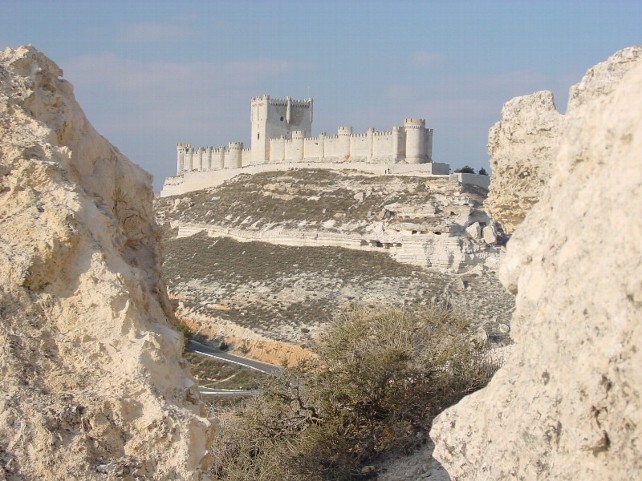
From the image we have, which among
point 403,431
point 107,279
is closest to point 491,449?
point 107,279

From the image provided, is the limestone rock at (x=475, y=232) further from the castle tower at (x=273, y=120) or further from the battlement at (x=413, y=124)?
the castle tower at (x=273, y=120)

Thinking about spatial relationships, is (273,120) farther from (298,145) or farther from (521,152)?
(521,152)

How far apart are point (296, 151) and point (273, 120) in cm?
677

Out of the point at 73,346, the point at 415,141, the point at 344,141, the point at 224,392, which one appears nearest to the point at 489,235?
the point at 415,141

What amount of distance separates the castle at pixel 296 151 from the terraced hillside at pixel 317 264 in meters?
2.60

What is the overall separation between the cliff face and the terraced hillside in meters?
22.4

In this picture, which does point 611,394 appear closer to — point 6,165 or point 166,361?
point 166,361

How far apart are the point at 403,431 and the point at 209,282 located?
1261 inches

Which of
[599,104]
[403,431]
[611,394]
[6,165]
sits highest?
[599,104]

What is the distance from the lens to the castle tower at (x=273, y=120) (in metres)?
63.8

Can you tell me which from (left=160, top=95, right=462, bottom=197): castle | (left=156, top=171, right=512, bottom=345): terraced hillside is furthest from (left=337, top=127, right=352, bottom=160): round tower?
(left=156, top=171, right=512, bottom=345): terraced hillside

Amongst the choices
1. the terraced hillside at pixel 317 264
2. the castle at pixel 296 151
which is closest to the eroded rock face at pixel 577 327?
the terraced hillside at pixel 317 264

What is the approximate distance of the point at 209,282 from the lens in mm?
41156

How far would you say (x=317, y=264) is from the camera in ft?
131
